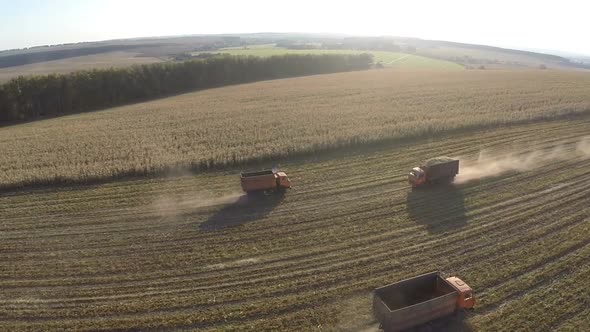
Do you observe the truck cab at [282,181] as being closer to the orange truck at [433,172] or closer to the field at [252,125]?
the field at [252,125]

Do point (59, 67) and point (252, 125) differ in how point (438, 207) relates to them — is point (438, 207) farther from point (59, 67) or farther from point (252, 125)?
point (59, 67)

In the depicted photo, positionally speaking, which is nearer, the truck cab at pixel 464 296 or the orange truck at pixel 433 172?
the truck cab at pixel 464 296

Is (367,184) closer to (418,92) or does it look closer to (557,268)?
(557,268)

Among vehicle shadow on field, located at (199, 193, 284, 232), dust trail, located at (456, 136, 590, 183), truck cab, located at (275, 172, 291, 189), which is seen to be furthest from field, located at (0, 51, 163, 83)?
dust trail, located at (456, 136, 590, 183)

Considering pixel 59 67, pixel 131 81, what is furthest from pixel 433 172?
pixel 59 67

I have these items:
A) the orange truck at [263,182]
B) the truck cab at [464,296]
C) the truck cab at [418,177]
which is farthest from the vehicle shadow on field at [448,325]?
the orange truck at [263,182]

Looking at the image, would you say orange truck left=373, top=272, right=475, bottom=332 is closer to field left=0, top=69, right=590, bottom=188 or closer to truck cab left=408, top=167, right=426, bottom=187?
truck cab left=408, top=167, right=426, bottom=187
